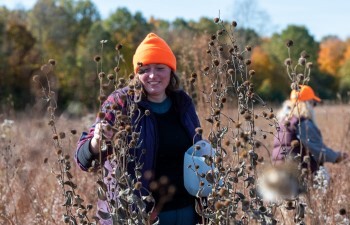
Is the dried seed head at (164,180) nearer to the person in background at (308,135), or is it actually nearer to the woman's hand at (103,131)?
the woman's hand at (103,131)

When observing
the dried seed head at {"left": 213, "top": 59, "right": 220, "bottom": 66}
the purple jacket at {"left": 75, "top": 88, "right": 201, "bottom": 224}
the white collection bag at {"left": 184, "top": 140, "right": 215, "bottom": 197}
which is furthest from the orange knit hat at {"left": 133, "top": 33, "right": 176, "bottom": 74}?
the dried seed head at {"left": 213, "top": 59, "right": 220, "bottom": 66}

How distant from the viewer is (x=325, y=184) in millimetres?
4684

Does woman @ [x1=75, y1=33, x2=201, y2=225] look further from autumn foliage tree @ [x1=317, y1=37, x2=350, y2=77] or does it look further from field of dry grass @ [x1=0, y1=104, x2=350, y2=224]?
autumn foliage tree @ [x1=317, y1=37, x2=350, y2=77]

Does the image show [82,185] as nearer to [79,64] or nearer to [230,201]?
[230,201]

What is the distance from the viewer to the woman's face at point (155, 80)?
3154 millimetres

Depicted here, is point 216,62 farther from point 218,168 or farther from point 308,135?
point 308,135

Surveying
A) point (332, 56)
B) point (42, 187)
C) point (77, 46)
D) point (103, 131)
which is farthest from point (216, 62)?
point (332, 56)

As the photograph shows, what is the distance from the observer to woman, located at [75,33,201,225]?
3.09 meters

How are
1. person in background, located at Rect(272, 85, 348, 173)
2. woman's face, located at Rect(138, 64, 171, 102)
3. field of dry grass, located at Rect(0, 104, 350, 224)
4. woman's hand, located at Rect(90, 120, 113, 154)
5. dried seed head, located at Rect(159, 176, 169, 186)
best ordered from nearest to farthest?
1. woman's hand, located at Rect(90, 120, 113, 154)
2. dried seed head, located at Rect(159, 176, 169, 186)
3. woman's face, located at Rect(138, 64, 171, 102)
4. field of dry grass, located at Rect(0, 104, 350, 224)
5. person in background, located at Rect(272, 85, 348, 173)

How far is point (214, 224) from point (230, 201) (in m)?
0.20

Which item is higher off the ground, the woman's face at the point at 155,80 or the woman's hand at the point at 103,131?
the woman's face at the point at 155,80

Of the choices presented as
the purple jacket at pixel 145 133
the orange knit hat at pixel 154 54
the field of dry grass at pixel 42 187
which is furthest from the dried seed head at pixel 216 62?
the field of dry grass at pixel 42 187

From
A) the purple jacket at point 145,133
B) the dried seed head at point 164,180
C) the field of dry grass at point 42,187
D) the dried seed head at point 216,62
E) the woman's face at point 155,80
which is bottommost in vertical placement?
the field of dry grass at point 42,187

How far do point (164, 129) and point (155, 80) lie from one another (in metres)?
0.24
